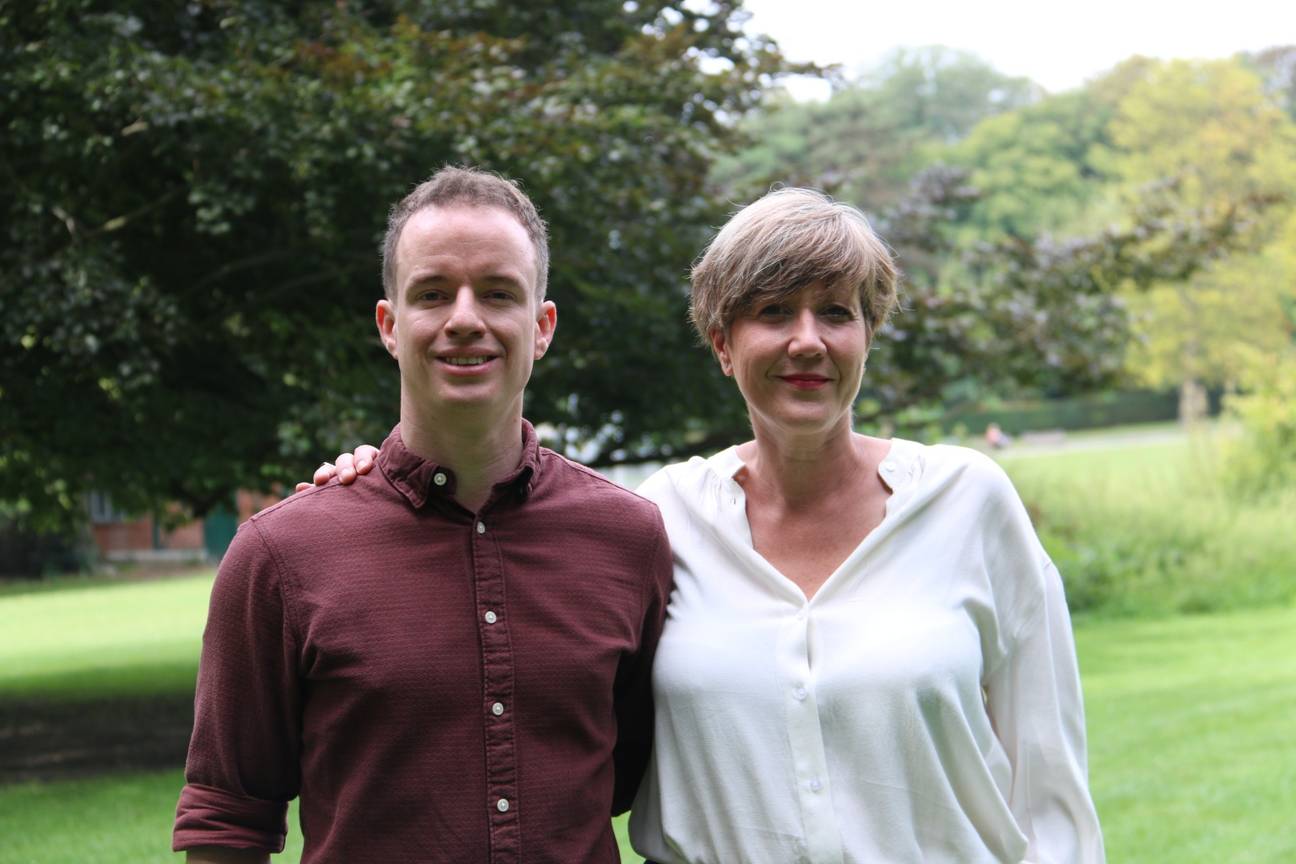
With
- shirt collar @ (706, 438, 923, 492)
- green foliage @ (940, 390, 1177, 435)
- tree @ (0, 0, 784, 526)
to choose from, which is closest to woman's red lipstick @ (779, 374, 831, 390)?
shirt collar @ (706, 438, 923, 492)

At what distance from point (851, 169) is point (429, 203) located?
10.1 meters

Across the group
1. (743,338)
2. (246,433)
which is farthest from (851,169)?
(743,338)

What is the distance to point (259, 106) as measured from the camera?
7992 mm

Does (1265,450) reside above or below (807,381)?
below

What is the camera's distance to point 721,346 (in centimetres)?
309

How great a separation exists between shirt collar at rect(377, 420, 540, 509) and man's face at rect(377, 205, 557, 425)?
9cm

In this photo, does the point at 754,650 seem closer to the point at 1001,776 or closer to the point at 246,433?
the point at 1001,776

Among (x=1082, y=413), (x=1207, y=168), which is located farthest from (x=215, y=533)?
(x=1207, y=168)

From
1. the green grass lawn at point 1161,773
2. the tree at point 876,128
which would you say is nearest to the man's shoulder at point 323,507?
the green grass lawn at point 1161,773

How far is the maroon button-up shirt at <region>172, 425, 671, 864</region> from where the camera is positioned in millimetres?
2551

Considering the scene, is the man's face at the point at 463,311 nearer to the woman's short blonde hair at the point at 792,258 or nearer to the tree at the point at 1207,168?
the woman's short blonde hair at the point at 792,258

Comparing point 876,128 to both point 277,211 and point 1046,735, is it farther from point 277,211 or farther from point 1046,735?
point 1046,735

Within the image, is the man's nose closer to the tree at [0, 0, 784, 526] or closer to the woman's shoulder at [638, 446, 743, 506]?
the woman's shoulder at [638, 446, 743, 506]

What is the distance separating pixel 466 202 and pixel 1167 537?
17644 millimetres
